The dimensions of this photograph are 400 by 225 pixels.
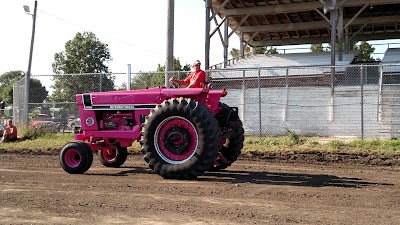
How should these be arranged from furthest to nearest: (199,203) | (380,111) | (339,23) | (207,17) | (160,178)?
1. (339,23)
2. (207,17)
3. (380,111)
4. (160,178)
5. (199,203)

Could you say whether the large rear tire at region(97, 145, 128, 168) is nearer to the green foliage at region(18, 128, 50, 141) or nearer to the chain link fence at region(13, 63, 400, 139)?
the chain link fence at region(13, 63, 400, 139)

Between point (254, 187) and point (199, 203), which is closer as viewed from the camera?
point (199, 203)

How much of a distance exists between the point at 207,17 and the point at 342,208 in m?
16.9

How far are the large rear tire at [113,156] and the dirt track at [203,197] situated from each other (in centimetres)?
55

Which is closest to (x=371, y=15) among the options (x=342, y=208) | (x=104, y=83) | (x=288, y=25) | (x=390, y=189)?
(x=288, y=25)

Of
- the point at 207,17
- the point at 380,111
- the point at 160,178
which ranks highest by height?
the point at 207,17

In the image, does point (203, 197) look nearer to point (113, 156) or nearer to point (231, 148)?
point (231, 148)

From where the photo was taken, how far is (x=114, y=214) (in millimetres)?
5277

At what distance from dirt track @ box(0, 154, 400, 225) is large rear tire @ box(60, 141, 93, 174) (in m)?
0.23

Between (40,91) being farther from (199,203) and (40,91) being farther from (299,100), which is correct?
(199,203)

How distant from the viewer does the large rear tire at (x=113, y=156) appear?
9914 mm

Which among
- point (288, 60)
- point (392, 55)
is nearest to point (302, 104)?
point (288, 60)

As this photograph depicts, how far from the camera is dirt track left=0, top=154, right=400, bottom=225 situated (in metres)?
5.13

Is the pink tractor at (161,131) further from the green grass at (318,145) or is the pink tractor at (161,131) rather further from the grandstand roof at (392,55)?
the grandstand roof at (392,55)
